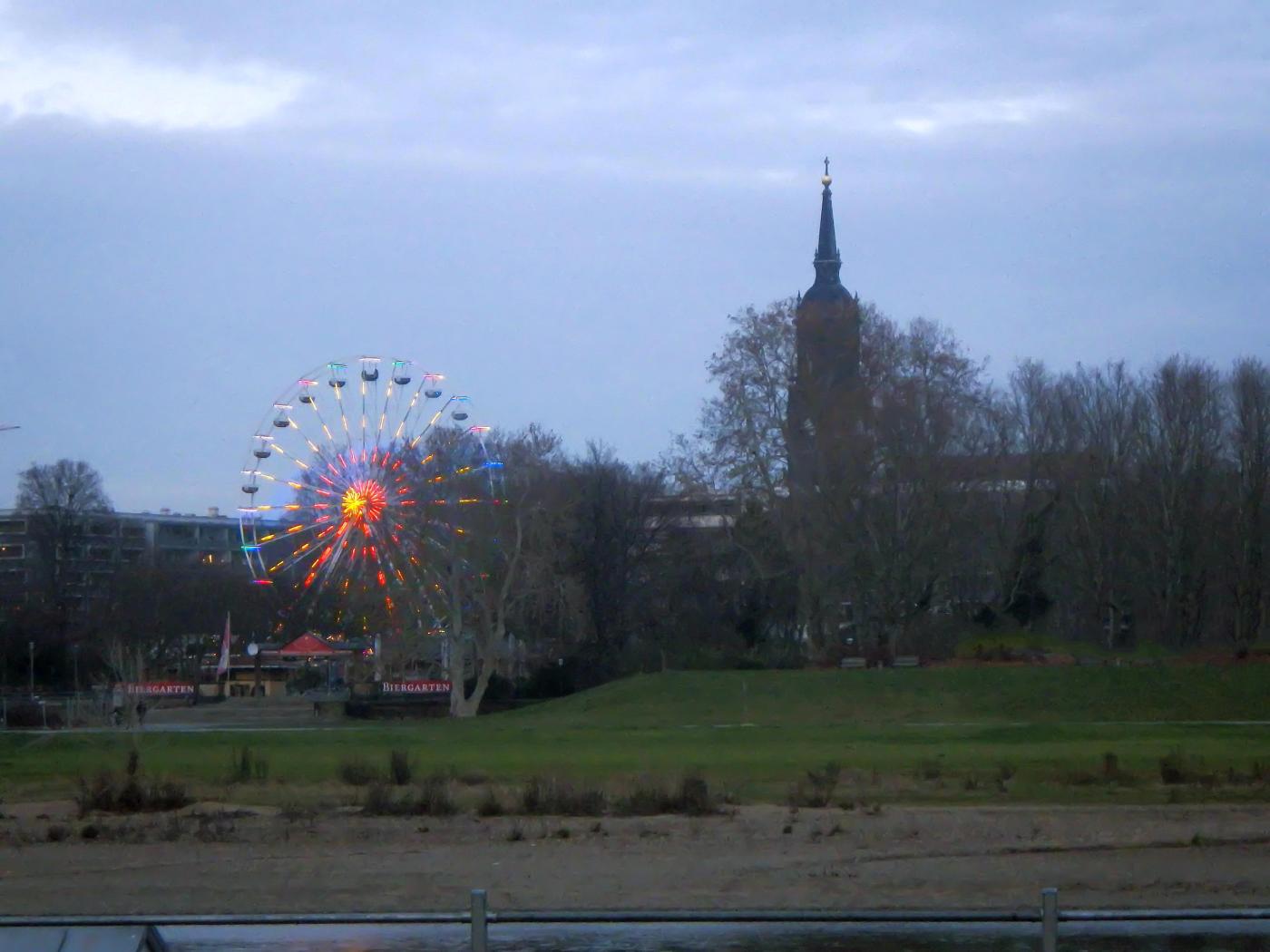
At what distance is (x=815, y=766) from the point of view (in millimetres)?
31703

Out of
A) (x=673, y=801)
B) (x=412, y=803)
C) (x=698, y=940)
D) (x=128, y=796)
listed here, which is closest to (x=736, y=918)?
(x=698, y=940)

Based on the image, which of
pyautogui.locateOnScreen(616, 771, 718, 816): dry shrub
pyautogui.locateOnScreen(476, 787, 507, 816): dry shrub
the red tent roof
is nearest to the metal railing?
pyautogui.locateOnScreen(616, 771, 718, 816): dry shrub

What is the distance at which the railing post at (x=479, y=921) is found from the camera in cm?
756

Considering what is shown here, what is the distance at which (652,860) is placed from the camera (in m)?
19.3

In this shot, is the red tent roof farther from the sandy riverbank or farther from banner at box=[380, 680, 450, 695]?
the sandy riverbank

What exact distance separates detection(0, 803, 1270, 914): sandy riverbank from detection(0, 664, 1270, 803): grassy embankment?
3.34m

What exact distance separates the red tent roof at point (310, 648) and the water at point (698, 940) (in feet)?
223

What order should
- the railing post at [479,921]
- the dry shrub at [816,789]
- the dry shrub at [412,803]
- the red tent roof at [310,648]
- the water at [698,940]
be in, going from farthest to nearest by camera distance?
the red tent roof at [310,648] < the dry shrub at [816,789] < the dry shrub at [412,803] < the water at [698,940] < the railing post at [479,921]

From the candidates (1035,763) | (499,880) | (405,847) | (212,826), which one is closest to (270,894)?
(499,880)

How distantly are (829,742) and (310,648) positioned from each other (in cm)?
4775

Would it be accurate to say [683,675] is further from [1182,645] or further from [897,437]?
[1182,645]

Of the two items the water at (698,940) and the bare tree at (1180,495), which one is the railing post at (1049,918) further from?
the bare tree at (1180,495)

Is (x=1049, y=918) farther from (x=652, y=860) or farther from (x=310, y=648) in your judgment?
(x=310, y=648)

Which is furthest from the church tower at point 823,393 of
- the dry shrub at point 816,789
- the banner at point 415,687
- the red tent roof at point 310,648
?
the dry shrub at point 816,789
